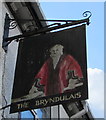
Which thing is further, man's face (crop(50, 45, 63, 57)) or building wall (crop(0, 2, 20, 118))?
building wall (crop(0, 2, 20, 118))

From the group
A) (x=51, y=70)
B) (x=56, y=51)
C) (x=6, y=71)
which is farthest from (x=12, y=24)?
(x=51, y=70)

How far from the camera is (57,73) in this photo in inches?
277

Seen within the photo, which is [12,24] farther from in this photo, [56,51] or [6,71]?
[56,51]

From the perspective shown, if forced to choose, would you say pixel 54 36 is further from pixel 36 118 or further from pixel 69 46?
pixel 36 118

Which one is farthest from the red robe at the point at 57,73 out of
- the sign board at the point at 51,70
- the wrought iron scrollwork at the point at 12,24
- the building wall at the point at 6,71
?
the wrought iron scrollwork at the point at 12,24

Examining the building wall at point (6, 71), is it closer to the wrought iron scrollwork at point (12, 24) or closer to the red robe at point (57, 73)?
the wrought iron scrollwork at point (12, 24)

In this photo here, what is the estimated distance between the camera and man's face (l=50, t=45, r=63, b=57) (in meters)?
7.27

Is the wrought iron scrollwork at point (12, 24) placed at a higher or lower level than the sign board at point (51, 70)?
higher

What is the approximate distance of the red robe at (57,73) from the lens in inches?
268

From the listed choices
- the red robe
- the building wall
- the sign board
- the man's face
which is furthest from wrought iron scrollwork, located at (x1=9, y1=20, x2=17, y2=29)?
the red robe

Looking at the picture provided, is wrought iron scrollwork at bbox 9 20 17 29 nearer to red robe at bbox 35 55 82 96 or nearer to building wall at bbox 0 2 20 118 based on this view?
building wall at bbox 0 2 20 118

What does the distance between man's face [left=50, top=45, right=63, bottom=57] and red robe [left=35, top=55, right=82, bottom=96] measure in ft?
0.29

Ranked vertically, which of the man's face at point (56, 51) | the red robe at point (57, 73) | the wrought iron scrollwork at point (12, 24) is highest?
the wrought iron scrollwork at point (12, 24)

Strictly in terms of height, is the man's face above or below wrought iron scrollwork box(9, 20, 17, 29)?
below
